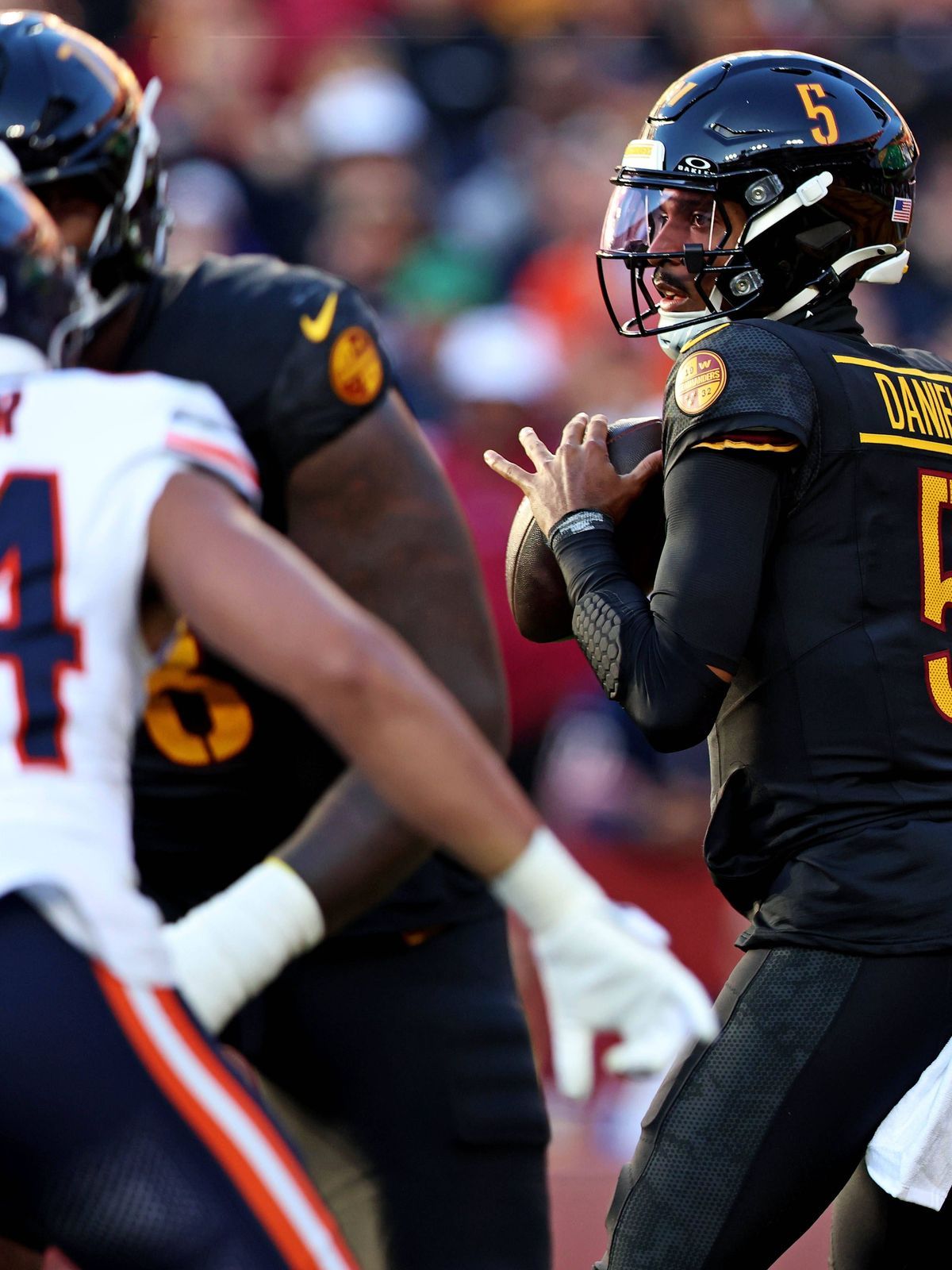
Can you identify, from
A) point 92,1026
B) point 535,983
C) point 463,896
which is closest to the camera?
point 92,1026

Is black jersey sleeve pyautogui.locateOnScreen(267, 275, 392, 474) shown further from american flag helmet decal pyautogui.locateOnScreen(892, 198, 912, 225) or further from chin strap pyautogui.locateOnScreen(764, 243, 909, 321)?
american flag helmet decal pyautogui.locateOnScreen(892, 198, 912, 225)

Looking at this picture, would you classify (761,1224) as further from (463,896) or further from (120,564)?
(120,564)

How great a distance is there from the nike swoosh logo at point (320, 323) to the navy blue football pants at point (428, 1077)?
2.53ft

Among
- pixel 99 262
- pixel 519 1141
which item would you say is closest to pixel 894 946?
pixel 519 1141

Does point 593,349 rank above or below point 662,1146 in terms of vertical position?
below

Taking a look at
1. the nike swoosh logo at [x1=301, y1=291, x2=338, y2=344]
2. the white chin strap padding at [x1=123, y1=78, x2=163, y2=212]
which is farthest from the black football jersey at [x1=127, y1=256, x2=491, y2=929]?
the white chin strap padding at [x1=123, y1=78, x2=163, y2=212]

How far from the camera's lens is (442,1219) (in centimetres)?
231

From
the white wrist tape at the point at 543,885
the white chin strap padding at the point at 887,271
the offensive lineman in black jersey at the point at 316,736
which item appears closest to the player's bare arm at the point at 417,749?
the white wrist tape at the point at 543,885

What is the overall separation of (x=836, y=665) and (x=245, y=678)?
0.80 meters

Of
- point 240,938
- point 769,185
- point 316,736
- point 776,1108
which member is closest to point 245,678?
point 316,736

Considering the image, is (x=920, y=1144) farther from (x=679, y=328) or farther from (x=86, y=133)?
(x=86, y=133)

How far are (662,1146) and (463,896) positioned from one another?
421 millimetres

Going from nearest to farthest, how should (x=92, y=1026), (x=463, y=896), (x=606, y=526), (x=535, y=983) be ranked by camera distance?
(x=92, y=1026), (x=463, y=896), (x=606, y=526), (x=535, y=983)

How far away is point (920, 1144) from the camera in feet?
7.95
